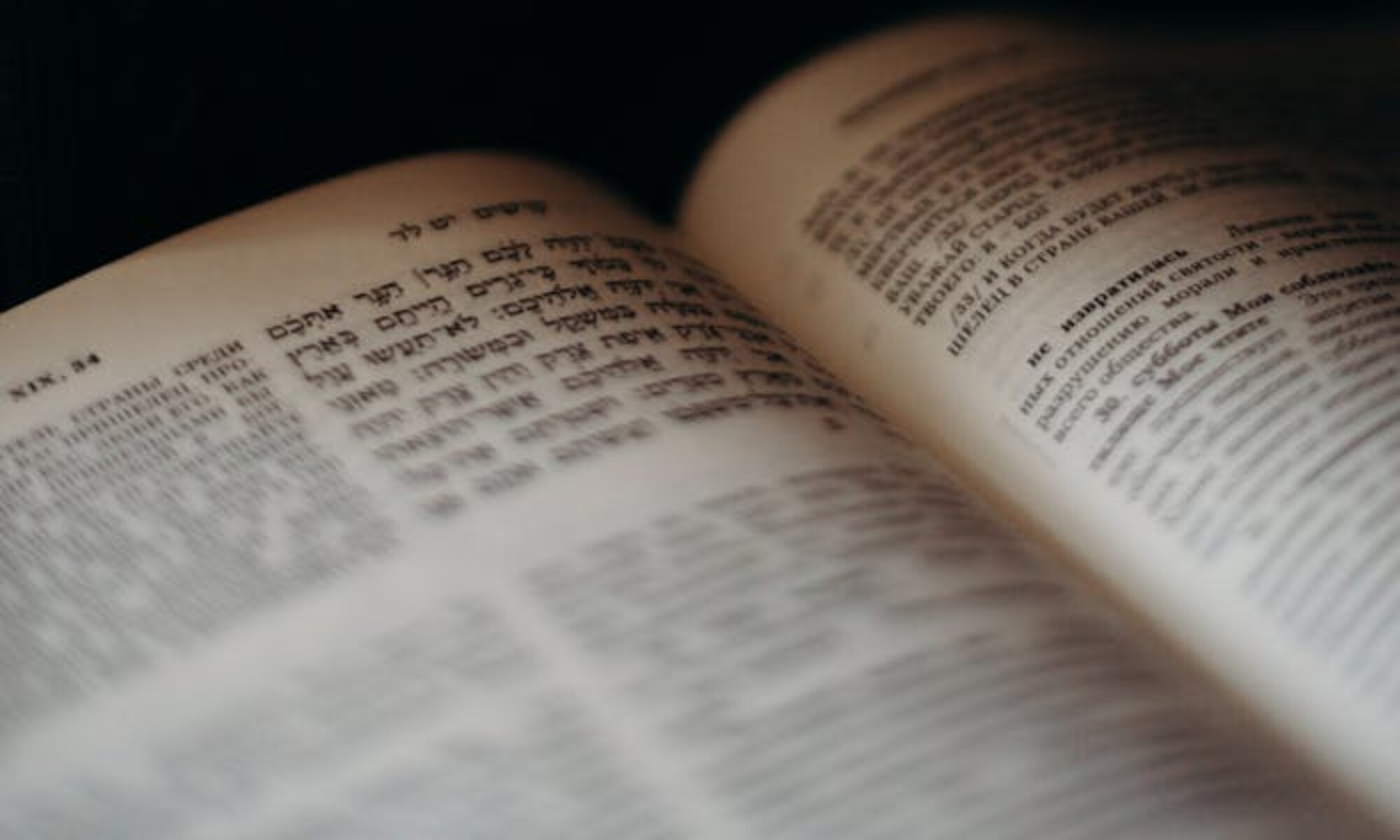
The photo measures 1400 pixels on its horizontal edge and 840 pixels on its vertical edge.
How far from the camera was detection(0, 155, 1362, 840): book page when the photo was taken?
448 mm

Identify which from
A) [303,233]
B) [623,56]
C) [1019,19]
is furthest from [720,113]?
[303,233]

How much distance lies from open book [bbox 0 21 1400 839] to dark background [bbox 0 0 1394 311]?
A: 0.06 meters

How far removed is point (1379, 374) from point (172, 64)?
1.65 ft

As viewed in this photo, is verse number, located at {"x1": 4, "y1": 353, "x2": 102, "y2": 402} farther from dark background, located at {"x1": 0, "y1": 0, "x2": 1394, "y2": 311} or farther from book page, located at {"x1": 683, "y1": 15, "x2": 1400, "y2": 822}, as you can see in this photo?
book page, located at {"x1": 683, "y1": 15, "x2": 1400, "y2": 822}

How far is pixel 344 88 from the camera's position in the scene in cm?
72

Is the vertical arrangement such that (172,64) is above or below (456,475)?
above

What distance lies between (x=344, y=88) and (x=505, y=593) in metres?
0.33

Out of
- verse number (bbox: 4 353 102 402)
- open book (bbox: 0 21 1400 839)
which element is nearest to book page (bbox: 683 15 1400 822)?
open book (bbox: 0 21 1400 839)

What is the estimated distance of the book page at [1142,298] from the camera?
1.72 feet

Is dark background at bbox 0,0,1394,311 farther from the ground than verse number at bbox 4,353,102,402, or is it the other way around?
dark background at bbox 0,0,1394,311

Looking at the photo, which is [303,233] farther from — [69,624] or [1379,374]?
[1379,374]

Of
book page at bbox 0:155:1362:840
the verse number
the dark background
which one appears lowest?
book page at bbox 0:155:1362:840

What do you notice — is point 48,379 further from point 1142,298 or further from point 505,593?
point 1142,298

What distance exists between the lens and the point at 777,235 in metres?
0.72
